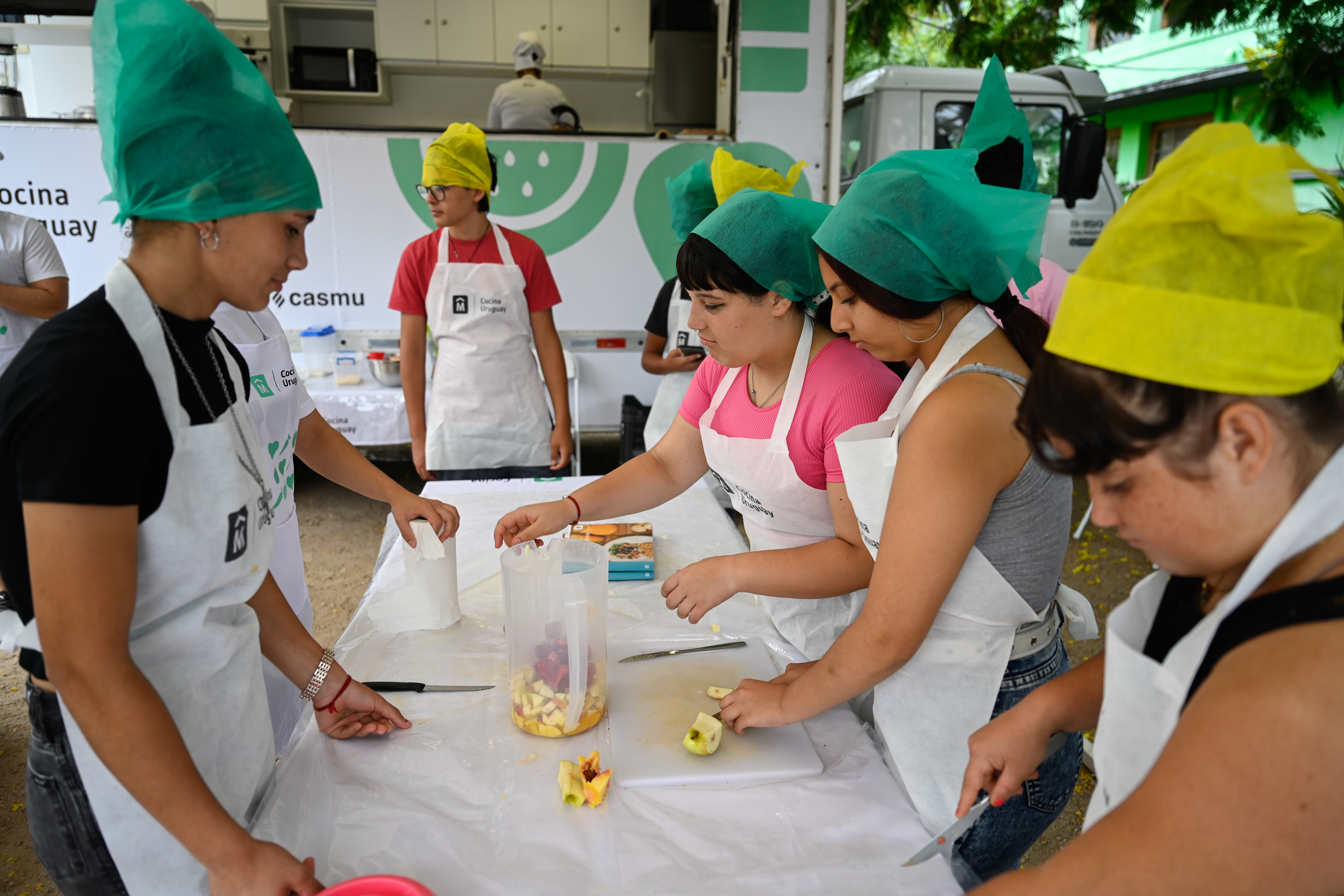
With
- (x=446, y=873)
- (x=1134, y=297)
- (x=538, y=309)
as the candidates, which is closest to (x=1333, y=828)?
(x=1134, y=297)

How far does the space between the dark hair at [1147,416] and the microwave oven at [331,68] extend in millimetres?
8359

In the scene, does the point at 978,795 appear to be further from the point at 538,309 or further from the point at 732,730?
the point at 538,309

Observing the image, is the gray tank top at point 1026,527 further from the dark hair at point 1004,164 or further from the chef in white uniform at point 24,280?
the chef in white uniform at point 24,280

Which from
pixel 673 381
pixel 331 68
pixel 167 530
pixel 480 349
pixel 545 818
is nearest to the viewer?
pixel 167 530

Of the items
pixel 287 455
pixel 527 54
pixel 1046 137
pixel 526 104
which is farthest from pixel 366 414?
pixel 1046 137

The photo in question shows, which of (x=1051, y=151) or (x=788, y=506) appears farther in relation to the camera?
(x=1051, y=151)

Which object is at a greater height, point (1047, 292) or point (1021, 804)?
point (1047, 292)

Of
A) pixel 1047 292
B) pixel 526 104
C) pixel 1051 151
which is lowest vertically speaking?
pixel 1047 292

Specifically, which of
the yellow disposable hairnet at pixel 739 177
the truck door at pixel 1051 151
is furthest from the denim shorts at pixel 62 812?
the truck door at pixel 1051 151

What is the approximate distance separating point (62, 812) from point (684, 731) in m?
0.84

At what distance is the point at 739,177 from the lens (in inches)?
98.0

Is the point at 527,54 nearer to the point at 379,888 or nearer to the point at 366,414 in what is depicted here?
the point at 366,414

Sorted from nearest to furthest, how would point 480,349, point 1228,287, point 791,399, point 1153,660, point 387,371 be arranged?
point 1228,287, point 1153,660, point 791,399, point 480,349, point 387,371

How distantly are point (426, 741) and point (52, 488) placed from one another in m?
0.68
